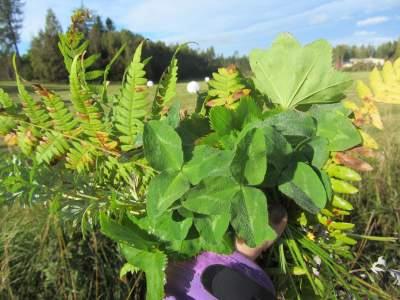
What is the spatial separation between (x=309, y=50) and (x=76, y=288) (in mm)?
1712

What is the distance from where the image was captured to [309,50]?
70 cm

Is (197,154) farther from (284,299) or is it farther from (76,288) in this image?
(76,288)

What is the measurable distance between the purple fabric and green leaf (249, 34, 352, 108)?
0.27m

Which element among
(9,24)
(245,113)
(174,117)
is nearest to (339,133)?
(245,113)

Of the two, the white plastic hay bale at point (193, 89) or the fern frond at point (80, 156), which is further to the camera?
the white plastic hay bale at point (193, 89)

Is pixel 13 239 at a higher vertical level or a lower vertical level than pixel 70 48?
lower

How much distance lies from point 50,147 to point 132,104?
149 millimetres

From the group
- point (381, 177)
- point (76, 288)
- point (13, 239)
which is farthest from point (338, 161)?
point (381, 177)

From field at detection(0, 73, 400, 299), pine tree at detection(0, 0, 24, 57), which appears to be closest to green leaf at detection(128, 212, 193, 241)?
field at detection(0, 73, 400, 299)

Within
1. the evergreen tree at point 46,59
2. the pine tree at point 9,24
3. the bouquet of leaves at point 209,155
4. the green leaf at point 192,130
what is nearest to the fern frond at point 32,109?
the bouquet of leaves at point 209,155

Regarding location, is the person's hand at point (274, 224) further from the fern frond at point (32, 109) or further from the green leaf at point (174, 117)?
the fern frond at point (32, 109)

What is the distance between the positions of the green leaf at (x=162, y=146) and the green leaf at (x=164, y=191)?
0.02 meters

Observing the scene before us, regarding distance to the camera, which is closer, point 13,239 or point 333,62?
point 333,62

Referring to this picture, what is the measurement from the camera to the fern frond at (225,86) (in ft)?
2.40
